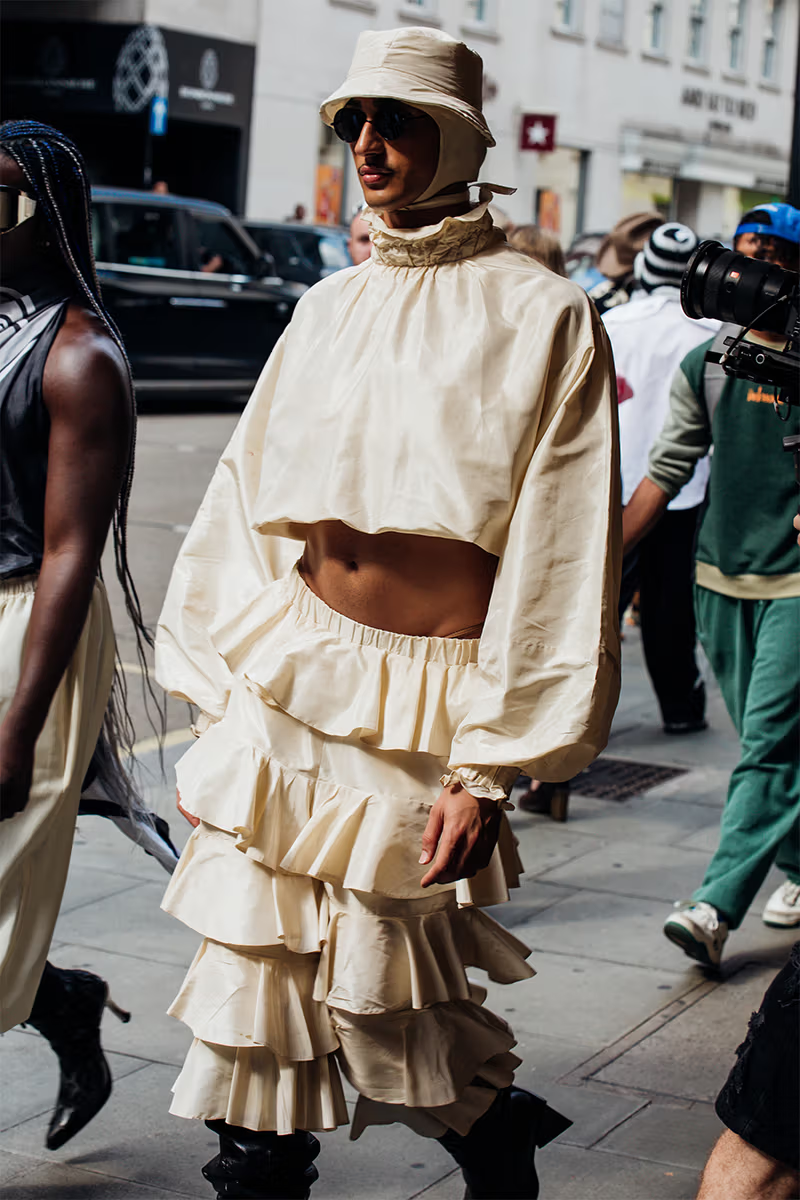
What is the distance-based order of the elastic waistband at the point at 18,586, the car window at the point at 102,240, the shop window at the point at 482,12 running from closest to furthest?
1. the elastic waistband at the point at 18,586
2. the car window at the point at 102,240
3. the shop window at the point at 482,12

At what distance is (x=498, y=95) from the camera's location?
3303cm

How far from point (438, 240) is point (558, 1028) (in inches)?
86.5

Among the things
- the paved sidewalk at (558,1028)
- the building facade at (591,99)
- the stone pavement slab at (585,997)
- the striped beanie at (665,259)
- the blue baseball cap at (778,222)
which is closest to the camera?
the paved sidewalk at (558,1028)

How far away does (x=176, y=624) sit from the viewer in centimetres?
313

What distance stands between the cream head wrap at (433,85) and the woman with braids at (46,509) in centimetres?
58

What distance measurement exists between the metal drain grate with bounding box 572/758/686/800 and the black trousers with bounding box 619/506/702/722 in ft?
1.84

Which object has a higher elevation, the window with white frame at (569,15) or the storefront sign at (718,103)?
the window with white frame at (569,15)

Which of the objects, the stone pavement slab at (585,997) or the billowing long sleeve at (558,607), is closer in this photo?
the billowing long sleeve at (558,607)

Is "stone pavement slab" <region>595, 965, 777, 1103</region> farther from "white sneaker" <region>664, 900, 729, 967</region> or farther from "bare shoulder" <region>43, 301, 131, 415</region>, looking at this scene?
"bare shoulder" <region>43, 301, 131, 415</region>

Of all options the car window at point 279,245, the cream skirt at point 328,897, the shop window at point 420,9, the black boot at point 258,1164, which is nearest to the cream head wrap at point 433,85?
the cream skirt at point 328,897

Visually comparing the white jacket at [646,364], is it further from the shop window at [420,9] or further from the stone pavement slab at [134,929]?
the shop window at [420,9]

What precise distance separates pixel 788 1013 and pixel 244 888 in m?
0.88

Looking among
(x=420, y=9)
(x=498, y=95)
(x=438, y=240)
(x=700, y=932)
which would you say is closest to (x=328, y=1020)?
(x=438, y=240)

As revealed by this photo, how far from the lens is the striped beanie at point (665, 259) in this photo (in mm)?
7012
